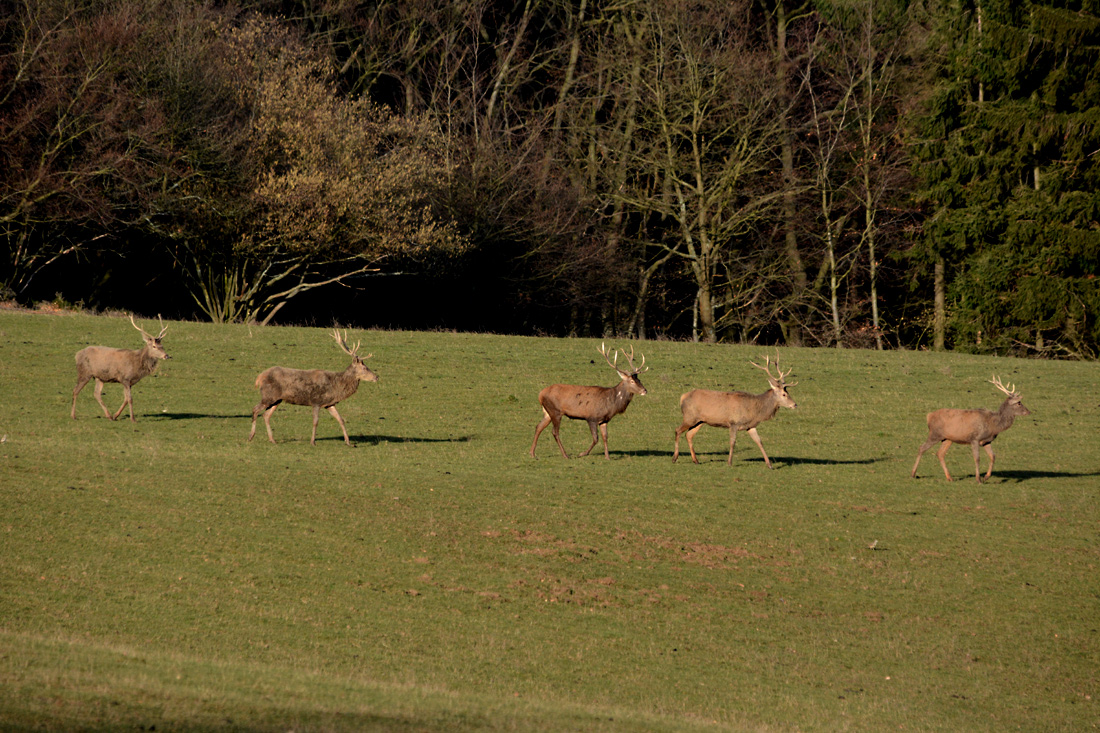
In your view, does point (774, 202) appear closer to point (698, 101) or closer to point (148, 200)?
point (698, 101)

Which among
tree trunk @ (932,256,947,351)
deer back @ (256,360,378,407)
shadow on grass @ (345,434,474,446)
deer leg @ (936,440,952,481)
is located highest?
tree trunk @ (932,256,947,351)

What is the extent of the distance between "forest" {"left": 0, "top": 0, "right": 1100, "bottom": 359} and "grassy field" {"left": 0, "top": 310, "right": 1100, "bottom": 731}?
15.8 meters

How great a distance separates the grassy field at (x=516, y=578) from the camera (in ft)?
32.3

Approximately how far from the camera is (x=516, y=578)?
44.9 ft

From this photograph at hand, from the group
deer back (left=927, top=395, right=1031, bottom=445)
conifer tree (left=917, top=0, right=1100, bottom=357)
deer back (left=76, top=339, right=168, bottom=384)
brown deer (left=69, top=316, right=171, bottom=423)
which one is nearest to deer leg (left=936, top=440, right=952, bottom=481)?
deer back (left=927, top=395, right=1031, bottom=445)

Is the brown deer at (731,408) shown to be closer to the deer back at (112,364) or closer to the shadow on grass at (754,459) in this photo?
the shadow on grass at (754,459)

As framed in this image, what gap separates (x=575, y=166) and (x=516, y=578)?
40.1 m

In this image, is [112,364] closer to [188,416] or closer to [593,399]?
[188,416]

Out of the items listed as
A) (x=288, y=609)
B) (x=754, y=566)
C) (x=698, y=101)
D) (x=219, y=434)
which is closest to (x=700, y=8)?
(x=698, y=101)

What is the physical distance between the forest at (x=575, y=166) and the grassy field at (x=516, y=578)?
15795mm

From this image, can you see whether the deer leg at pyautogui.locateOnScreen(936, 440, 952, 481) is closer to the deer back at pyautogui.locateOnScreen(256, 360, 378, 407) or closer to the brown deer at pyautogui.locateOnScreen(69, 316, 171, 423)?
the deer back at pyautogui.locateOnScreen(256, 360, 378, 407)

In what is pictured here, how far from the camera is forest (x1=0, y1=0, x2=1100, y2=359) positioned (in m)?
39.0

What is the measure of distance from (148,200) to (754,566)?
95.8 feet

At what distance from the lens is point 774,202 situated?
4847 centimetres
